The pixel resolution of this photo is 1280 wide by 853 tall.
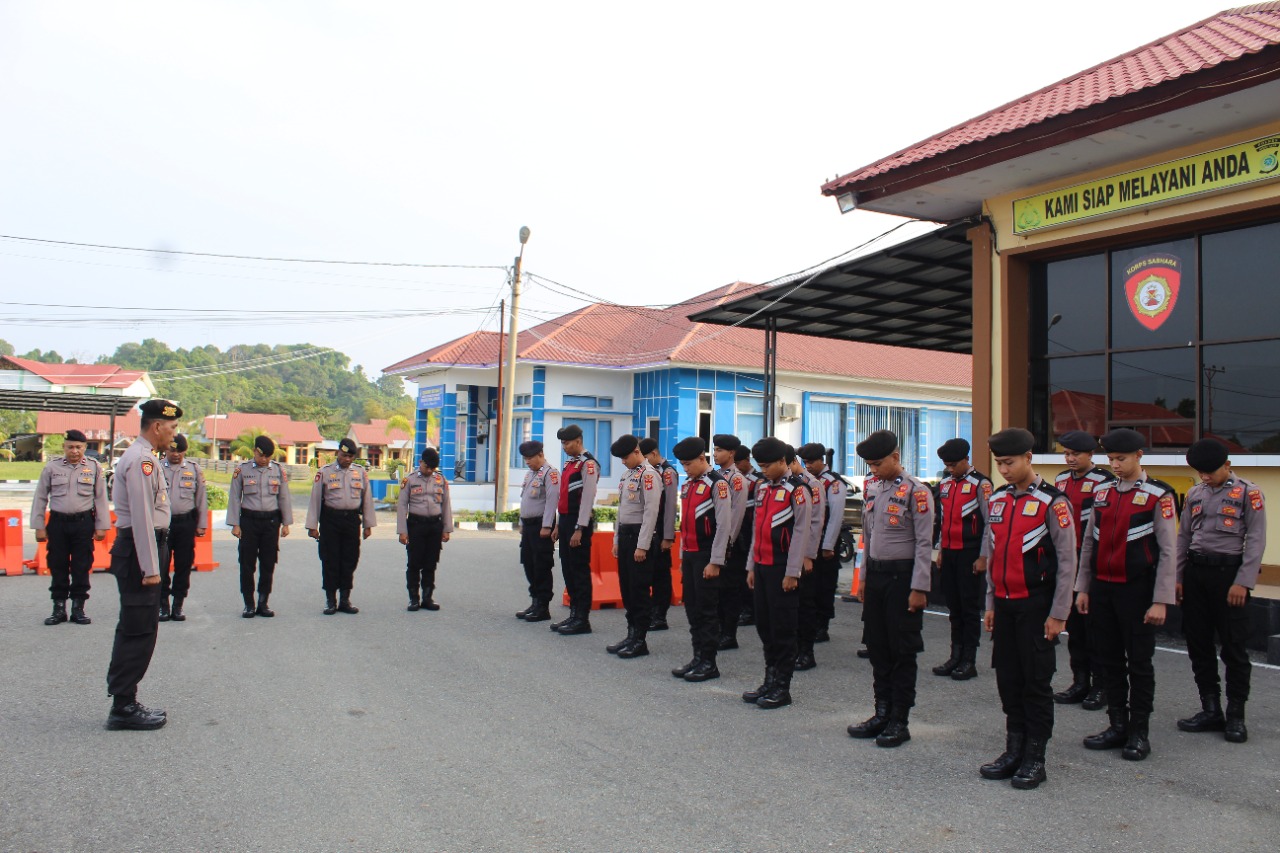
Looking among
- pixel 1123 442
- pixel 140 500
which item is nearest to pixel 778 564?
pixel 1123 442

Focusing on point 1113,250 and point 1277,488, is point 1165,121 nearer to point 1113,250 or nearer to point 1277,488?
point 1113,250

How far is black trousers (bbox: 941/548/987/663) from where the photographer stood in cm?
709

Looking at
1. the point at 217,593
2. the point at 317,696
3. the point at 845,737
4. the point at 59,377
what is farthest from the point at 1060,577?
the point at 59,377

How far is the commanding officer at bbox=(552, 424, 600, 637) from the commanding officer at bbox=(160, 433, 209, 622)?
3.61 meters

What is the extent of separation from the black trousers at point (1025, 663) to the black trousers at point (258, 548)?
23.8ft

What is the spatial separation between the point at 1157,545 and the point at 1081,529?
0.93 metres

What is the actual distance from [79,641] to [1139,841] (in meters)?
8.07

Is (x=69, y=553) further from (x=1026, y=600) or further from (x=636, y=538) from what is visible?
(x=1026, y=600)

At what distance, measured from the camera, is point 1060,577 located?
4691mm

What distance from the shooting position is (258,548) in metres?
9.38

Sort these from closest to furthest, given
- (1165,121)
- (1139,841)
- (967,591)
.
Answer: (1139,841) → (967,591) → (1165,121)

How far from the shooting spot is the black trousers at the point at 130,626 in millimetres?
5352

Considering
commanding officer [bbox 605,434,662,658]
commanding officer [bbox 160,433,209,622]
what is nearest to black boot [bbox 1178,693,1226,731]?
commanding officer [bbox 605,434,662,658]

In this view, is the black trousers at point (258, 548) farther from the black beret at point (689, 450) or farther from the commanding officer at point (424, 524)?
the black beret at point (689, 450)
